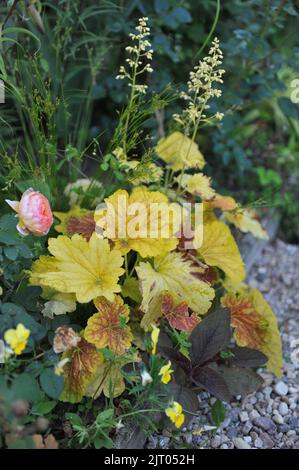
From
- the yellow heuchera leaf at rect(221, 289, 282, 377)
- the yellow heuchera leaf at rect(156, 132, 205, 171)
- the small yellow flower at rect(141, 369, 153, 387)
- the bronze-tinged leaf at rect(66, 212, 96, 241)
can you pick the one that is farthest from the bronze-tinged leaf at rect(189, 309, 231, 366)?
the yellow heuchera leaf at rect(156, 132, 205, 171)

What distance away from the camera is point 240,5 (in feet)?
6.97

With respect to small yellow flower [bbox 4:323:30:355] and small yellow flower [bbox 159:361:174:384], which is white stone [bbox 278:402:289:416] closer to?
small yellow flower [bbox 159:361:174:384]

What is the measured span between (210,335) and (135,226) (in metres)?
0.30

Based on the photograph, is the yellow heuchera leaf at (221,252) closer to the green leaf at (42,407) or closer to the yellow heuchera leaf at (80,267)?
the yellow heuchera leaf at (80,267)

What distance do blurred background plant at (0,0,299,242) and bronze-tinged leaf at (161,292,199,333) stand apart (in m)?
0.36

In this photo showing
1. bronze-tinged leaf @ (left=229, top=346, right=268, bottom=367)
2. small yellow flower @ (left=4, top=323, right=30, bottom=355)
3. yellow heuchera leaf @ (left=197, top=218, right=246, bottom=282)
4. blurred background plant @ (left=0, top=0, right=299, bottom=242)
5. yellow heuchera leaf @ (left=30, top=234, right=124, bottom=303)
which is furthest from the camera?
blurred background plant @ (left=0, top=0, right=299, bottom=242)

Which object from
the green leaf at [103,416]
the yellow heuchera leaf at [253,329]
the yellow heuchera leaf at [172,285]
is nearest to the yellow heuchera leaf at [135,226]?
the yellow heuchera leaf at [172,285]

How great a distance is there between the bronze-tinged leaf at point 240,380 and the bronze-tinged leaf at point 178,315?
0.47ft

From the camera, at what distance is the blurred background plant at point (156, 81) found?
1653 millimetres

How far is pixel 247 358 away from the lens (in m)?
1.43

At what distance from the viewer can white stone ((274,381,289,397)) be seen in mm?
1552
